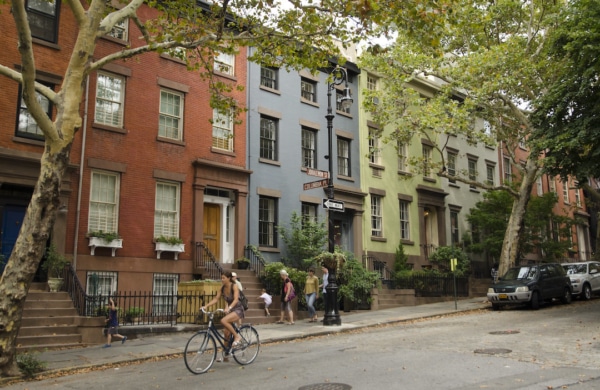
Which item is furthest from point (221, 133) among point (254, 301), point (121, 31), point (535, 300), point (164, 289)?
point (535, 300)

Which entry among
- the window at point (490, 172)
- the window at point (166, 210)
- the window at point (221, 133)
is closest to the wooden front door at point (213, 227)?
the window at point (166, 210)

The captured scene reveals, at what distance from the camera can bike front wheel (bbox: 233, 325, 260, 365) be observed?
1038 centimetres

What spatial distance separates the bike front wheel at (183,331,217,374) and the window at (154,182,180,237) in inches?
369

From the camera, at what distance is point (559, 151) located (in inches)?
667

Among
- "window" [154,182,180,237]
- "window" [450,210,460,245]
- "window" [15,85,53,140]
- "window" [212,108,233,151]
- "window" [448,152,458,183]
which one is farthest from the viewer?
"window" [448,152,458,183]

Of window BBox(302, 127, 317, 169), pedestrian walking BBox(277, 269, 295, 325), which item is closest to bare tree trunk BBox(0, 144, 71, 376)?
pedestrian walking BBox(277, 269, 295, 325)

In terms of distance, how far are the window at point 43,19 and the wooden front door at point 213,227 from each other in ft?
24.6

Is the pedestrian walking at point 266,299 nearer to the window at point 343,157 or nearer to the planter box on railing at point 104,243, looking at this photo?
the planter box on railing at point 104,243

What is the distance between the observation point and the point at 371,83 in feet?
90.6

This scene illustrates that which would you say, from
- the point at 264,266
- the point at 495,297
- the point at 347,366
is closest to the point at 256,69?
the point at 264,266

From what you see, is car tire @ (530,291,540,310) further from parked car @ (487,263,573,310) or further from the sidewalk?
the sidewalk

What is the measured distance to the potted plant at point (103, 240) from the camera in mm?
16672

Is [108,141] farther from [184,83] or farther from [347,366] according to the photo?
[347,366]

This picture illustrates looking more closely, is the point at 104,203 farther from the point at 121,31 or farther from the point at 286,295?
the point at 286,295
